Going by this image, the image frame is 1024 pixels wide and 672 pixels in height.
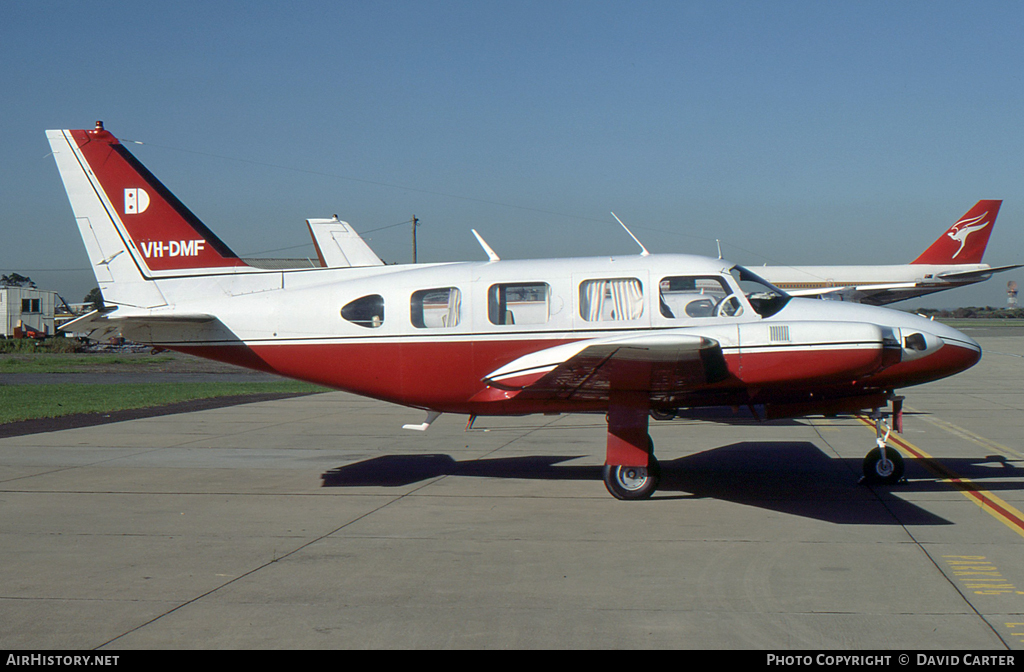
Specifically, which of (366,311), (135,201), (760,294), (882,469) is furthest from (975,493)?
(135,201)

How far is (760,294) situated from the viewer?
31.1ft

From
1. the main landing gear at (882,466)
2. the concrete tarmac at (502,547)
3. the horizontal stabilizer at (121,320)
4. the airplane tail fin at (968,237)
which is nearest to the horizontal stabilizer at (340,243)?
the concrete tarmac at (502,547)

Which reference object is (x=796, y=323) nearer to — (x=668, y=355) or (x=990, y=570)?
(x=668, y=355)

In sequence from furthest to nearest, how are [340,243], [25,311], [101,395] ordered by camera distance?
[25,311] < [340,243] < [101,395]

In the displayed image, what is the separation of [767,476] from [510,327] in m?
3.97

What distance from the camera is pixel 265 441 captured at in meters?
14.4

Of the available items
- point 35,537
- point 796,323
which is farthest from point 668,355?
point 35,537

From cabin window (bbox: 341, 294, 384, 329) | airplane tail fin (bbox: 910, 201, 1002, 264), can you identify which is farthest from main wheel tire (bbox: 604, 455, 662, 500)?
airplane tail fin (bbox: 910, 201, 1002, 264)

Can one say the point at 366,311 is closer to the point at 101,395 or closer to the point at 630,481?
the point at 630,481

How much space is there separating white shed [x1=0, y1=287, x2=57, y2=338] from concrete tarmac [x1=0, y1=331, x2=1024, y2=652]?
7972 cm

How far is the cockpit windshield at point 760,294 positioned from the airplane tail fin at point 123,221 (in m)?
6.63

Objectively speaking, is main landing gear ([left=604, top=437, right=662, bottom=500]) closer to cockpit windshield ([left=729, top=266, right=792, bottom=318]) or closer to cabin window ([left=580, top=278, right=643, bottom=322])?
cabin window ([left=580, top=278, right=643, bottom=322])

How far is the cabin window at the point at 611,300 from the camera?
9.38 m

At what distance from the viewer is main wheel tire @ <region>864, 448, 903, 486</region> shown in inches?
384
